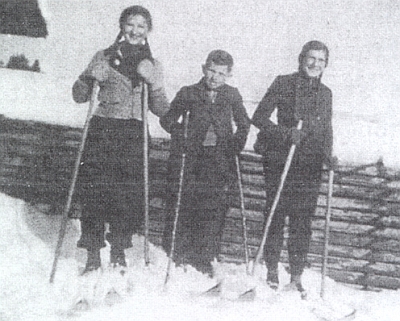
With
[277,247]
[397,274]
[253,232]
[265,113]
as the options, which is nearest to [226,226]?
[253,232]

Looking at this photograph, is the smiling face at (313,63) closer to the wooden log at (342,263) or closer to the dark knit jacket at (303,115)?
the dark knit jacket at (303,115)

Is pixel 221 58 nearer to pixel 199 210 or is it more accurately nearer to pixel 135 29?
pixel 135 29

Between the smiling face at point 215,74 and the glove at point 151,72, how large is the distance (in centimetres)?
33

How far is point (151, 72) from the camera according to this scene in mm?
3305

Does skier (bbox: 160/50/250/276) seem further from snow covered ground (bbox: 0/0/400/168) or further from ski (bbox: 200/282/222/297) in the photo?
snow covered ground (bbox: 0/0/400/168)

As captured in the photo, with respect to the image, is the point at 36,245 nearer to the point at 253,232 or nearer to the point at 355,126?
the point at 253,232

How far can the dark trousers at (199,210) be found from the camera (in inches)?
135

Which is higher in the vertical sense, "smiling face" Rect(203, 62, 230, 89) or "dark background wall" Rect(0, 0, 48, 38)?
"dark background wall" Rect(0, 0, 48, 38)

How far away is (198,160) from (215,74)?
23.2 inches

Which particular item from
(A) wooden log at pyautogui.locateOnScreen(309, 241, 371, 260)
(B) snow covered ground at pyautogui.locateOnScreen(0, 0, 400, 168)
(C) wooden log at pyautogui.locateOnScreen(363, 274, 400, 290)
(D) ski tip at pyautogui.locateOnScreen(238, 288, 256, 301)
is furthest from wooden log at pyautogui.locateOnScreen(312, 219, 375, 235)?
(D) ski tip at pyautogui.locateOnScreen(238, 288, 256, 301)

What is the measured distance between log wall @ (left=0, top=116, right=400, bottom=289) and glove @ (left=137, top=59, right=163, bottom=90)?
3.11 ft

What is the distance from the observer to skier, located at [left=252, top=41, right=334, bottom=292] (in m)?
3.45

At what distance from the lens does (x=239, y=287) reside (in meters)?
3.15

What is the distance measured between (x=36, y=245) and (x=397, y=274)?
2.94m
